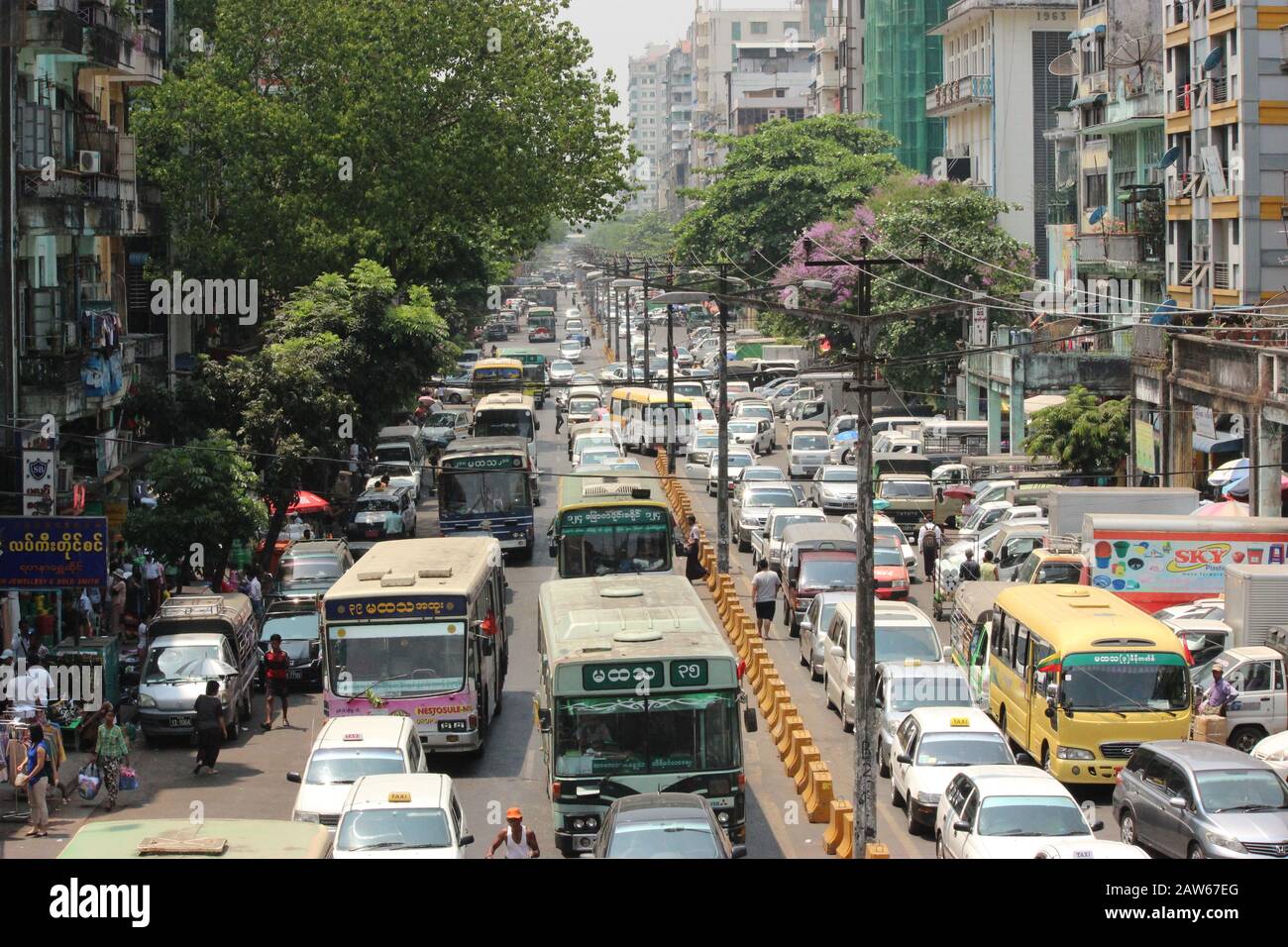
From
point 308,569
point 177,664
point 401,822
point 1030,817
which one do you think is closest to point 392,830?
point 401,822

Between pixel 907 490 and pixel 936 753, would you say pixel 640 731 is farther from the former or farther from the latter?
pixel 907 490

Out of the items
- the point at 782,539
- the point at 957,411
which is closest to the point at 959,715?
the point at 782,539

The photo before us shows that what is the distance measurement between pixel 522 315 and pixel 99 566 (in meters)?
122

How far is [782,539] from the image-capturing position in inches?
1463

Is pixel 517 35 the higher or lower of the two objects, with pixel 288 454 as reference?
higher

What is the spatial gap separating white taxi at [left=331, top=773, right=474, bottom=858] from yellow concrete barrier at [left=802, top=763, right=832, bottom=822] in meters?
5.67

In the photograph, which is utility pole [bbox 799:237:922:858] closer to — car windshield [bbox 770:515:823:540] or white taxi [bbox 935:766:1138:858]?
white taxi [bbox 935:766:1138:858]

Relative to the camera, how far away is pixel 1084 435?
4744 centimetres

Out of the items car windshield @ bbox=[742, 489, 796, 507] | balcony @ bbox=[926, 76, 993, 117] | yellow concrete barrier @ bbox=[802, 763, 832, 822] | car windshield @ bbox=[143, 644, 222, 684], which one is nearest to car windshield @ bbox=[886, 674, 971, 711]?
yellow concrete barrier @ bbox=[802, 763, 832, 822]

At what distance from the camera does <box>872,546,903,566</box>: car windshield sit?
36.4 m

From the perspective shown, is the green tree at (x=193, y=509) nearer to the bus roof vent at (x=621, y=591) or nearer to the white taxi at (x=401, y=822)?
the bus roof vent at (x=621, y=591)

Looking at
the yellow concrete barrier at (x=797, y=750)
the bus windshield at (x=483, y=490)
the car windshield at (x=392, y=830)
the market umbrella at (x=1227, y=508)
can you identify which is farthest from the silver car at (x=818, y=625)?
the car windshield at (x=392, y=830)
